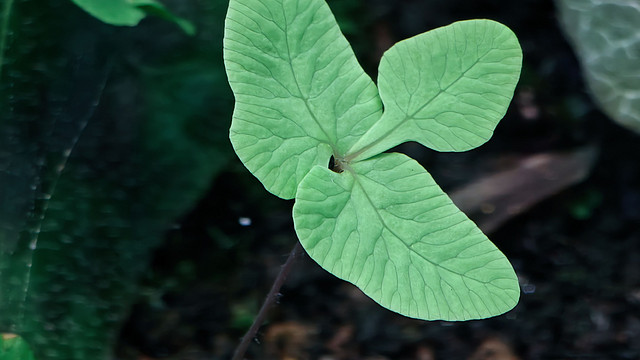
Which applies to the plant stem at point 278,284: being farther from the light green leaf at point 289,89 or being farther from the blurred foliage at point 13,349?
the blurred foliage at point 13,349

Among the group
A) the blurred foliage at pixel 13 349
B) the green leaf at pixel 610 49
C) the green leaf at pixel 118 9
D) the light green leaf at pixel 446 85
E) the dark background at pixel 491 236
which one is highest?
the light green leaf at pixel 446 85

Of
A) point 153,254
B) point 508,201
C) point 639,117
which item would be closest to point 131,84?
point 153,254

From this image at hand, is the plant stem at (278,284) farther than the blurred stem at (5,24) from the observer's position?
No

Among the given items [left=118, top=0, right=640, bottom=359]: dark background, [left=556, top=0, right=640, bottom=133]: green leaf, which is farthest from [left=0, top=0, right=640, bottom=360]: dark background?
→ [left=556, top=0, right=640, bottom=133]: green leaf

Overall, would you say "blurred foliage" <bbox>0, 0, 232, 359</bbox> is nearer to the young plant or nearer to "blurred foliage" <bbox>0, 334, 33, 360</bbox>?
"blurred foliage" <bbox>0, 334, 33, 360</bbox>

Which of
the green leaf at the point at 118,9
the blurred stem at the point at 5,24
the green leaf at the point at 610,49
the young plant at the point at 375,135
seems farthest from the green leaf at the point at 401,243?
the green leaf at the point at 610,49

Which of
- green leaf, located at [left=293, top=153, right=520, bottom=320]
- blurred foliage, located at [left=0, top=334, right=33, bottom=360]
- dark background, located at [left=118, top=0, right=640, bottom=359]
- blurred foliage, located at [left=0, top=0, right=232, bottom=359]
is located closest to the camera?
green leaf, located at [left=293, top=153, right=520, bottom=320]

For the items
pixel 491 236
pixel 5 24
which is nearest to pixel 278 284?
pixel 5 24

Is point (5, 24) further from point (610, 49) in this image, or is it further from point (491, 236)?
point (610, 49)
